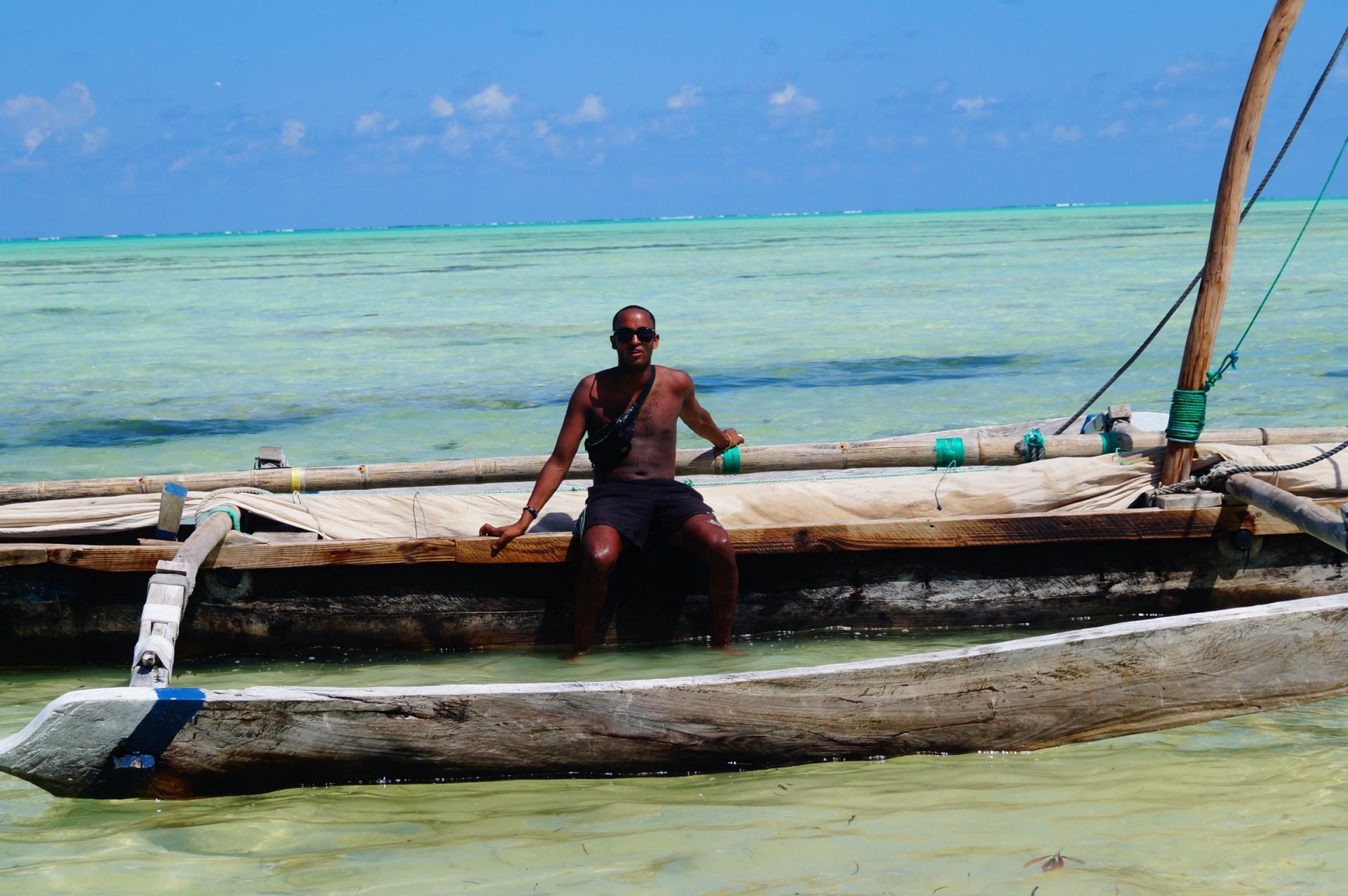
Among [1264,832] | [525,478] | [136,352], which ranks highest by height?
[136,352]

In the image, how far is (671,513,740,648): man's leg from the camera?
4.52 m

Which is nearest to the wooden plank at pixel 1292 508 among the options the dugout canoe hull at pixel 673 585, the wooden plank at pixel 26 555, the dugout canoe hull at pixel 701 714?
the dugout canoe hull at pixel 673 585

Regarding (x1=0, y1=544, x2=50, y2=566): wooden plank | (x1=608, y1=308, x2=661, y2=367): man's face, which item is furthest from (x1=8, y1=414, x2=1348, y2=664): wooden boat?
(x1=608, y1=308, x2=661, y2=367): man's face

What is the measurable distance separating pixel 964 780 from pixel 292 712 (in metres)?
2.00

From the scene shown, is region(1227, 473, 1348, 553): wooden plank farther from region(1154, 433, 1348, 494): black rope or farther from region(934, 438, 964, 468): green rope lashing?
region(934, 438, 964, 468): green rope lashing

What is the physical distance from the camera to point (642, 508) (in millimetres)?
4668

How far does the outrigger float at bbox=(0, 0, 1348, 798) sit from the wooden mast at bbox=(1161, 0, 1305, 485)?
13mm

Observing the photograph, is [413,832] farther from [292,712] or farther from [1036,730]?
[1036,730]

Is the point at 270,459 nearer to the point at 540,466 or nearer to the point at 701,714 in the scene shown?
the point at 540,466

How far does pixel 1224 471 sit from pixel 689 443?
639cm

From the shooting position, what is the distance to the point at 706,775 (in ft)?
12.1

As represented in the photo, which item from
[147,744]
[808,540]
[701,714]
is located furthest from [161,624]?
[808,540]

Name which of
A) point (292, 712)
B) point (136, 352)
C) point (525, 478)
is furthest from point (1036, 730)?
point (136, 352)

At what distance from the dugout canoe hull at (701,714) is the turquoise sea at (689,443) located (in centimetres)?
10
